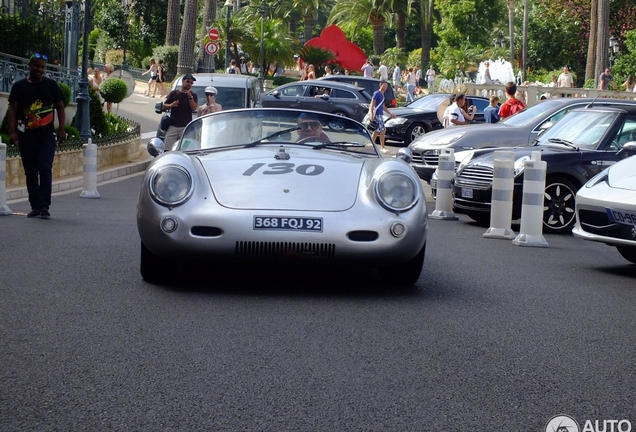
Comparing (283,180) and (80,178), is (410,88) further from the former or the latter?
(283,180)

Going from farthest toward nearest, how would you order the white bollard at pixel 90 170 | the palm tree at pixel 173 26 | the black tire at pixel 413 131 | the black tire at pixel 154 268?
1. the palm tree at pixel 173 26
2. the black tire at pixel 413 131
3. the white bollard at pixel 90 170
4. the black tire at pixel 154 268

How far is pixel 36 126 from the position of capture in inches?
457

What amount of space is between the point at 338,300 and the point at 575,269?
9.81 feet

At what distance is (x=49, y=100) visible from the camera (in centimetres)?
1175

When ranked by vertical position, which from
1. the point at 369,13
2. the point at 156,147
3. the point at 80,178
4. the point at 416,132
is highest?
the point at 369,13

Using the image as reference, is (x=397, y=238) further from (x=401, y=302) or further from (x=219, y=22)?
(x=219, y=22)

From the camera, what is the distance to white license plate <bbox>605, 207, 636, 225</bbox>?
8.75m

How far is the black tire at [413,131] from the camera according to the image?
94.7 feet

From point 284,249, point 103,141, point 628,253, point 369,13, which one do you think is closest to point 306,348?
point 284,249

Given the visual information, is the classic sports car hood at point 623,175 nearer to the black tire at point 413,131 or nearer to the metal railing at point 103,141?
the metal railing at point 103,141

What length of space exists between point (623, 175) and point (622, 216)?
68 cm

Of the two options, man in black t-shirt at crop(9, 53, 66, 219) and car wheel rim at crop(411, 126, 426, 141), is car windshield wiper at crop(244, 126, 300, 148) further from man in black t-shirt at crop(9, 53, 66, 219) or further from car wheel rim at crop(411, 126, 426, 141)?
car wheel rim at crop(411, 126, 426, 141)

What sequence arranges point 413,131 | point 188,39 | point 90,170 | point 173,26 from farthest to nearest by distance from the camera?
point 173,26 < point 188,39 < point 413,131 < point 90,170

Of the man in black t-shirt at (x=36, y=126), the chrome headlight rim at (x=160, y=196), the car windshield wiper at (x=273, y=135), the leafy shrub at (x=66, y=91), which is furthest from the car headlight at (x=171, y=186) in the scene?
the leafy shrub at (x=66, y=91)
